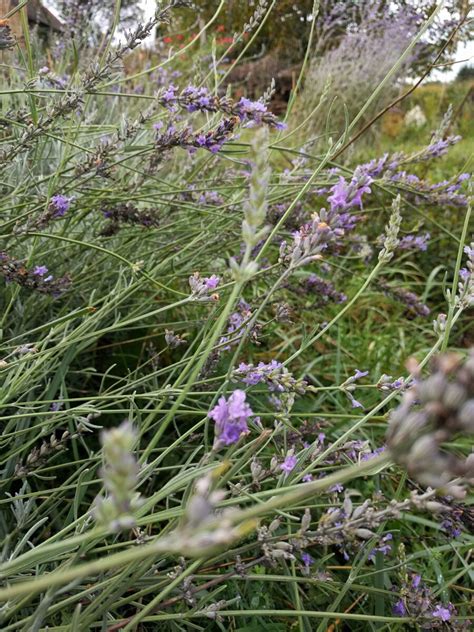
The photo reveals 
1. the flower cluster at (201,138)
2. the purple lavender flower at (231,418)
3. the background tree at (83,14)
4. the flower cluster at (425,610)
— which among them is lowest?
the flower cluster at (425,610)

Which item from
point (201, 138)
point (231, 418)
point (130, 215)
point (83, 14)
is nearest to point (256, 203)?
point (231, 418)

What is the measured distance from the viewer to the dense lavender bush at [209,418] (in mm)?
468

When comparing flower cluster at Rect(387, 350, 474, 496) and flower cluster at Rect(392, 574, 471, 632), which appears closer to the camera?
flower cluster at Rect(387, 350, 474, 496)

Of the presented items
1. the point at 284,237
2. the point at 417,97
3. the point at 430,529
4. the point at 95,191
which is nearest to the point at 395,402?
the point at 430,529

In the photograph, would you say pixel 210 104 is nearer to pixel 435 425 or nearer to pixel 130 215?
pixel 130 215

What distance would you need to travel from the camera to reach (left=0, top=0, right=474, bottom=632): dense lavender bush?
1.53ft

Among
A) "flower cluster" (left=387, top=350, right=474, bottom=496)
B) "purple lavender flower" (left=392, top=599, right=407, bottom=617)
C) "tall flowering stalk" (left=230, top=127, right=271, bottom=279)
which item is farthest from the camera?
"purple lavender flower" (left=392, top=599, right=407, bottom=617)

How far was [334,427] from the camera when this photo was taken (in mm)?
1578

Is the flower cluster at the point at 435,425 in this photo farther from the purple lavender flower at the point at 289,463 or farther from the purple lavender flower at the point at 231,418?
the purple lavender flower at the point at 289,463

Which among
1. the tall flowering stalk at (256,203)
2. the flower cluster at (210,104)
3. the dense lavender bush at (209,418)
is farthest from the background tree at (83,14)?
the tall flowering stalk at (256,203)

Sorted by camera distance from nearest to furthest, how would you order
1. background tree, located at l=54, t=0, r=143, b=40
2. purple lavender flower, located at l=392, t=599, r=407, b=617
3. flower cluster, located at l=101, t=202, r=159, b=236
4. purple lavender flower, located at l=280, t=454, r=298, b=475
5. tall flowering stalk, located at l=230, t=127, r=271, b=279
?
tall flowering stalk, located at l=230, t=127, r=271, b=279 → purple lavender flower, located at l=280, t=454, r=298, b=475 → purple lavender flower, located at l=392, t=599, r=407, b=617 → flower cluster, located at l=101, t=202, r=159, b=236 → background tree, located at l=54, t=0, r=143, b=40

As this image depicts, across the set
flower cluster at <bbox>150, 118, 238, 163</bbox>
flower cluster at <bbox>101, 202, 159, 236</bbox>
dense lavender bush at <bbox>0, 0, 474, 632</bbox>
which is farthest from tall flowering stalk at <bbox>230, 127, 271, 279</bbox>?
flower cluster at <bbox>101, 202, 159, 236</bbox>

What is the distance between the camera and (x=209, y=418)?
79 centimetres

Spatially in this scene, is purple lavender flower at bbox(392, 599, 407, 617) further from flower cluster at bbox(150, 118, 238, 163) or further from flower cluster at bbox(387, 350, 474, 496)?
flower cluster at bbox(150, 118, 238, 163)
